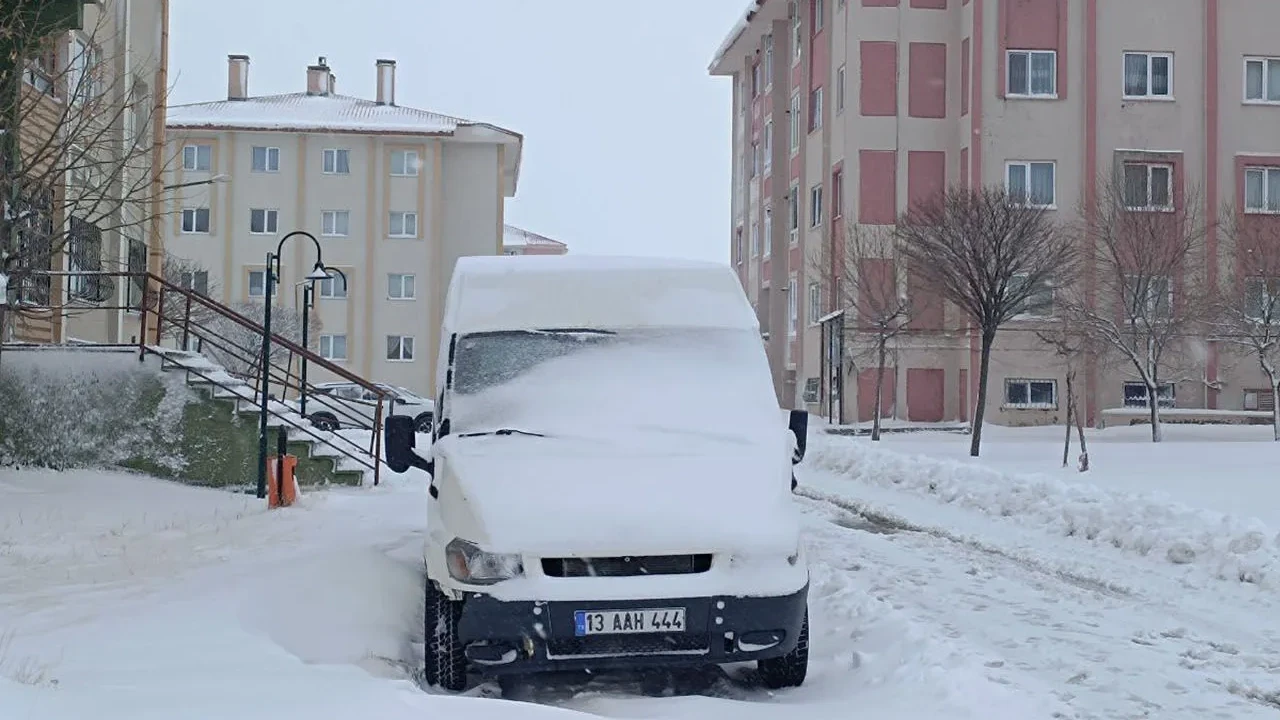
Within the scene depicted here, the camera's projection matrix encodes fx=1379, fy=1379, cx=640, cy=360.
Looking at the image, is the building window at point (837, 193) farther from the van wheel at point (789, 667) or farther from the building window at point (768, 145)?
the van wheel at point (789, 667)

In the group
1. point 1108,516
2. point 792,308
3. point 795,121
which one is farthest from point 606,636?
point 795,121

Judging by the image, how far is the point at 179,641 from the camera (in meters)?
6.73

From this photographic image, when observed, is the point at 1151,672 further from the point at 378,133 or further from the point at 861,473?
the point at 378,133

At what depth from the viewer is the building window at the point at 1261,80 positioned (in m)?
39.0

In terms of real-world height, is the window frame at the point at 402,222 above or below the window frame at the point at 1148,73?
below

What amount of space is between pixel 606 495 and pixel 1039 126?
3497 cm

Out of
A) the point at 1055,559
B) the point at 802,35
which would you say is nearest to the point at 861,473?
the point at 1055,559

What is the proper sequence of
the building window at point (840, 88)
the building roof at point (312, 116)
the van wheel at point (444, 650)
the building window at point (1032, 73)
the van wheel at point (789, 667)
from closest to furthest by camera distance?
the van wheel at point (444, 650)
the van wheel at point (789, 667)
the building window at point (1032, 73)
the building window at point (840, 88)
the building roof at point (312, 116)

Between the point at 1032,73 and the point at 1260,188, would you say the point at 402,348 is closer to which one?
the point at 1032,73

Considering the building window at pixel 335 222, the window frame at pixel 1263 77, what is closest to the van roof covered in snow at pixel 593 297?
the window frame at pixel 1263 77

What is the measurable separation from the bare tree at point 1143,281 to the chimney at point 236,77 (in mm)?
44716

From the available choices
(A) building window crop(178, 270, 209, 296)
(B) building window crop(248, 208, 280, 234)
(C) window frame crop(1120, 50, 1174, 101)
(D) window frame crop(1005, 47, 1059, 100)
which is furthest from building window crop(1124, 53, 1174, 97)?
(B) building window crop(248, 208, 280, 234)

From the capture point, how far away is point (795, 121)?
48.4 metres

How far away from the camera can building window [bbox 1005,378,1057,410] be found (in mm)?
38344
